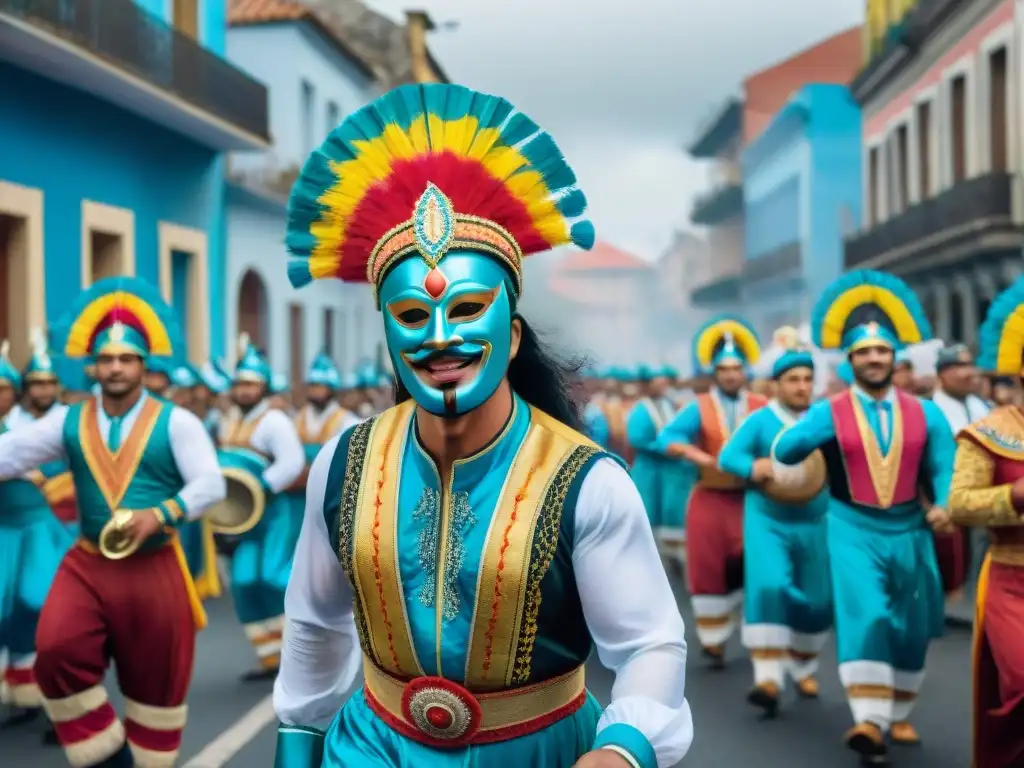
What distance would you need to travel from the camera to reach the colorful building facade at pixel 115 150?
16.1 m

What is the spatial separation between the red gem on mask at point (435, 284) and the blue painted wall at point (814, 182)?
3993 centimetres

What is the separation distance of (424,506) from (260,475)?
657 centimetres

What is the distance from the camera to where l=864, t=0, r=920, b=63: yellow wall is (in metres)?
33.1

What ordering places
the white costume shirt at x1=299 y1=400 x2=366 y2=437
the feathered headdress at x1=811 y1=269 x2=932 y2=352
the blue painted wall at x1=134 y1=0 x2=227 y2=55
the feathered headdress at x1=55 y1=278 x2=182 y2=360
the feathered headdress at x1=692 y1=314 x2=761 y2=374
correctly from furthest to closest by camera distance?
1. the blue painted wall at x1=134 y1=0 x2=227 y2=55
2. the white costume shirt at x1=299 y1=400 x2=366 y2=437
3. the feathered headdress at x1=692 y1=314 x2=761 y2=374
4. the feathered headdress at x1=811 y1=269 x2=932 y2=352
5. the feathered headdress at x1=55 y1=278 x2=182 y2=360

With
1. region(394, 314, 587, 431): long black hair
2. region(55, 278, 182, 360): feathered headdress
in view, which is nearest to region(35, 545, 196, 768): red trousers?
region(55, 278, 182, 360): feathered headdress

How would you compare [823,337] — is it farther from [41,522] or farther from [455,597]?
[455,597]

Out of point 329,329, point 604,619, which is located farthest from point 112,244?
point 604,619

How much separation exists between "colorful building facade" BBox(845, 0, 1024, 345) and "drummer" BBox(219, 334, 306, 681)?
1589 cm

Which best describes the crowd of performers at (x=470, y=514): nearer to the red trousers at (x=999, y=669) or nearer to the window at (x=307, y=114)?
the red trousers at (x=999, y=669)

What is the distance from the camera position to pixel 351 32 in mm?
46656

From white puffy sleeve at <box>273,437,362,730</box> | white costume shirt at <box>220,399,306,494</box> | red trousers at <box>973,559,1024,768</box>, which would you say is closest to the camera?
white puffy sleeve at <box>273,437,362,730</box>

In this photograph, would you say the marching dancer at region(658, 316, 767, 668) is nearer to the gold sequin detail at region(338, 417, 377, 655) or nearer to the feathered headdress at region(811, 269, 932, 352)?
the feathered headdress at region(811, 269, 932, 352)

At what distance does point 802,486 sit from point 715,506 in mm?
1546

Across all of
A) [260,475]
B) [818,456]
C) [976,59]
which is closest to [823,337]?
[818,456]
